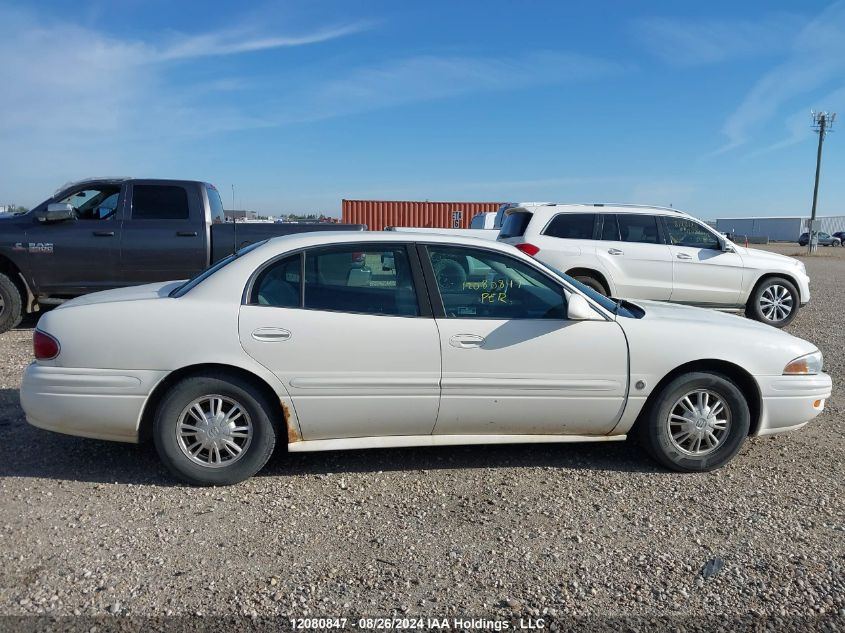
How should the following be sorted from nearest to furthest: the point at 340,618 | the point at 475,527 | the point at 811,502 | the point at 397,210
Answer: the point at 340,618 < the point at 475,527 < the point at 811,502 < the point at 397,210

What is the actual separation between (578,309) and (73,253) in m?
6.78

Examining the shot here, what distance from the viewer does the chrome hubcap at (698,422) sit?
425 cm

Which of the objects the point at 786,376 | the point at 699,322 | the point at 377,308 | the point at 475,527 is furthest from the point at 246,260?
the point at 786,376

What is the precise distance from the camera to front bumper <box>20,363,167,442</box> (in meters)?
3.85

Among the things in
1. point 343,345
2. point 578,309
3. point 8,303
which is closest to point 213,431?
point 343,345

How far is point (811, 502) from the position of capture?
3934 millimetres

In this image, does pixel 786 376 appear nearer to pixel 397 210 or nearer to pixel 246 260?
pixel 246 260

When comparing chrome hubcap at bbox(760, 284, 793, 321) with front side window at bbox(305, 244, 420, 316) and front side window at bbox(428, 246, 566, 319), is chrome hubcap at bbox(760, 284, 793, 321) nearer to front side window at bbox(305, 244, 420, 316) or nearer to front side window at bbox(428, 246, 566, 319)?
front side window at bbox(428, 246, 566, 319)

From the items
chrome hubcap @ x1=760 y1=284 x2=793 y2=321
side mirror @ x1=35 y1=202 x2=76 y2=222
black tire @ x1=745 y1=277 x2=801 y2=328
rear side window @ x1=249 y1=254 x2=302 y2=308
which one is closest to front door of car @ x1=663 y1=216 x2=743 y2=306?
black tire @ x1=745 y1=277 x2=801 y2=328

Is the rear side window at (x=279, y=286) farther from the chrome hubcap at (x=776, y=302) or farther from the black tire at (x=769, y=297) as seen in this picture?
the chrome hubcap at (x=776, y=302)

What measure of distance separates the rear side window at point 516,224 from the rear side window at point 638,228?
1304mm

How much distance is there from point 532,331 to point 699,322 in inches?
44.9

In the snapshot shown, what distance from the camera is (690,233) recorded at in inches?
388

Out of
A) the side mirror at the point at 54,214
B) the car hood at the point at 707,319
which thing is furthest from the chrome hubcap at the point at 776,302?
the side mirror at the point at 54,214
